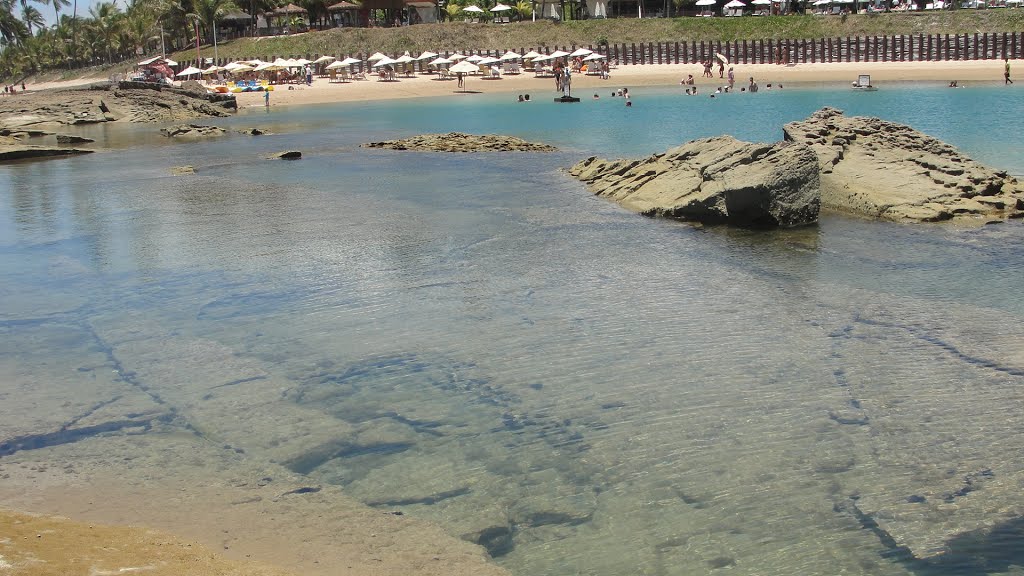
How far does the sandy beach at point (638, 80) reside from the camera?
194ft

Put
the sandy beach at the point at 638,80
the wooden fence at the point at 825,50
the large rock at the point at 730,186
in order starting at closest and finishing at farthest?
the large rock at the point at 730,186 < the sandy beach at the point at 638,80 < the wooden fence at the point at 825,50

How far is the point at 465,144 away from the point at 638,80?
40456mm

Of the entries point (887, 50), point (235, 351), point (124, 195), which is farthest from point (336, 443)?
point (887, 50)

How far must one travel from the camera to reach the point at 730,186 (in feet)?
49.9

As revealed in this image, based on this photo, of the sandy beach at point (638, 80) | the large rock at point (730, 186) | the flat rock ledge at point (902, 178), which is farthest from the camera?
the sandy beach at point (638, 80)

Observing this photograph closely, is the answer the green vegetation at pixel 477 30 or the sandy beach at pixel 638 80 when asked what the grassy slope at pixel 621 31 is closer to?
the green vegetation at pixel 477 30

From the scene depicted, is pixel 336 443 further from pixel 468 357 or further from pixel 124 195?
pixel 124 195

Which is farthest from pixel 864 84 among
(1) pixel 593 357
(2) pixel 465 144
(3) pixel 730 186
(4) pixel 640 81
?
(1) pixel 593 357

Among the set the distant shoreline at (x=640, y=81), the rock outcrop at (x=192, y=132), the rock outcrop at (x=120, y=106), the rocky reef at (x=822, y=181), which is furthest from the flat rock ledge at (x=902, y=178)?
the rock outcrop at (x=120, y=106)

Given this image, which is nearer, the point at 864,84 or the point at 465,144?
the point at 465,144

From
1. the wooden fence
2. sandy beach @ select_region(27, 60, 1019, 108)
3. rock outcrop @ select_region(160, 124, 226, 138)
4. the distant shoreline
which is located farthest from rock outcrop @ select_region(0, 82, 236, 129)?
the wooden fence

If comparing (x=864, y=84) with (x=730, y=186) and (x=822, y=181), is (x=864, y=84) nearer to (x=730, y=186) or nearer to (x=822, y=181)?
(x=822, y=181)

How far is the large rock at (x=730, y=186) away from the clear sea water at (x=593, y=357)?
489 mm

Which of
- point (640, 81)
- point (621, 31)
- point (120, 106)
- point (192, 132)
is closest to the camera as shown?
point (192, 132)
